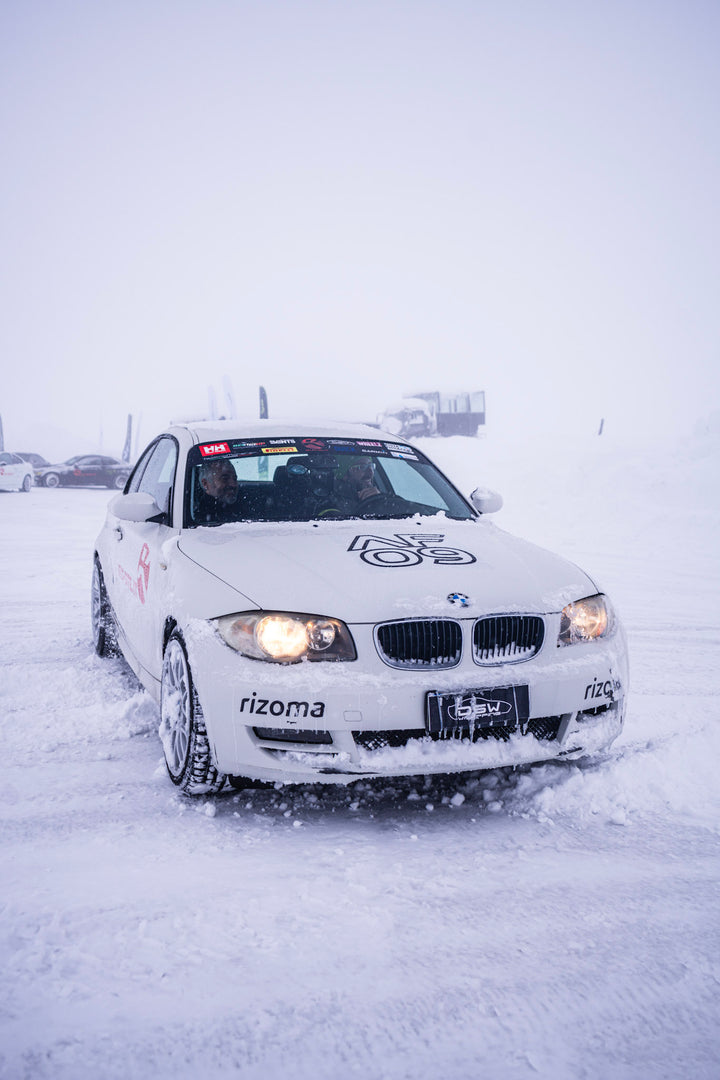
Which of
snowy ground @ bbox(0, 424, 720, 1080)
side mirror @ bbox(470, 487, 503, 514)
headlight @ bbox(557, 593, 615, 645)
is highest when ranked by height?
side mirror @ bbox(470, 487, 503, 514)

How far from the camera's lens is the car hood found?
9.28 ft

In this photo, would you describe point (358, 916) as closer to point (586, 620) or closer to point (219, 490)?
point (586, 620)

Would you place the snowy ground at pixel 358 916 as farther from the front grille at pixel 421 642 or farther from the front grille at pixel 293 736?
the front grille at pixel 421 642

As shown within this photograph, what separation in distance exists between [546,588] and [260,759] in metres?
1.28

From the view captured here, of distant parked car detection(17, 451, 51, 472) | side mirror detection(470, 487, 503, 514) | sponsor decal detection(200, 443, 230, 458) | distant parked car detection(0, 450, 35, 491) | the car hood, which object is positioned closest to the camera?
the car hood

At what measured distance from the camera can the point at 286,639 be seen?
2781mm

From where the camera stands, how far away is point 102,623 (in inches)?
205

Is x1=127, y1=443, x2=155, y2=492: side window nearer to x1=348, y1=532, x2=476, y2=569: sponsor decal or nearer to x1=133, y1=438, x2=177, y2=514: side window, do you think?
x1=133, y1=438, x2=177, y2=514: side window

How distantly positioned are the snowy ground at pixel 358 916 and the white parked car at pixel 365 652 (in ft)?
0.89

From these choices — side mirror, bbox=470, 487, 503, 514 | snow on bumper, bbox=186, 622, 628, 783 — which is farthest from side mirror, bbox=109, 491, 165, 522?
side mirror, bbox=470, 487, 503, 514

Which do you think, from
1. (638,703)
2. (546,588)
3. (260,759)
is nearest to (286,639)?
(260,759)

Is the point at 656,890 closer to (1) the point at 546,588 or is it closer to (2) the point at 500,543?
(1) the point at 546,588

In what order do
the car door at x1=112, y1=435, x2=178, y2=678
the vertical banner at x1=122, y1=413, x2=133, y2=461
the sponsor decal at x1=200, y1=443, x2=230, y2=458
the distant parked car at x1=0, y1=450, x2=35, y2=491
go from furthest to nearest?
the vertical banner at x1=122, y1=413, x2=133, y2=461, the distant parked car at x1=0, y1=450, x2=35, y2=491, the sponsor decal at x1=200, y1=443, x2=230, y2=458, the car door at x1=112, y1=435, x2=178, y2=678

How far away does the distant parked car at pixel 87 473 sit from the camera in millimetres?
30375
